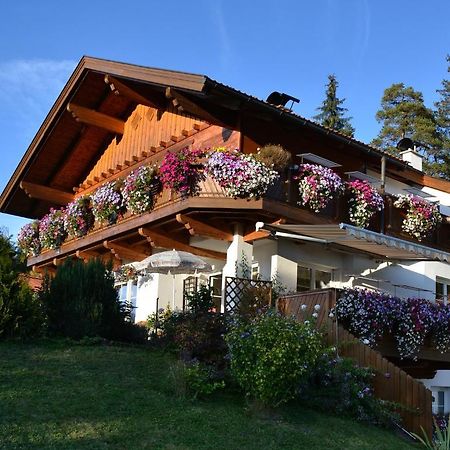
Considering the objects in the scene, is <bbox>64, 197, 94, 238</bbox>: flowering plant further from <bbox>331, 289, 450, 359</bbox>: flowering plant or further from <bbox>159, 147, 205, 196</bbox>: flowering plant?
<bbox>331, 289, 450, 359</bbox>: flowering plant

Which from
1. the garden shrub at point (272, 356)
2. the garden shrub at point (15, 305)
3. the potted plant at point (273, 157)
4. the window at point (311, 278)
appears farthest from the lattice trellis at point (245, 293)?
the garden shrub at point (15, 305)

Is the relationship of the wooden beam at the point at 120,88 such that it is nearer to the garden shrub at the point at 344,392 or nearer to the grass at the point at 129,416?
the grass at the point at 129,416

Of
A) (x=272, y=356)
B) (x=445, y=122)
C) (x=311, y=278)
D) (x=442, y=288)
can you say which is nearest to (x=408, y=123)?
(x=445, y=122)

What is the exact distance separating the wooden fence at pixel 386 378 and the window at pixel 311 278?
440 centimetres

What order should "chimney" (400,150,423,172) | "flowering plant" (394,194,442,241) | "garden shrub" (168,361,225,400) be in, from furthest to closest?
"chimney" (400,150,423,172) → "flowering plant" (394,194,442,241) → "garden shrub" (168,361,225,400)

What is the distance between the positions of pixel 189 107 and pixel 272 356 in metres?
7.73

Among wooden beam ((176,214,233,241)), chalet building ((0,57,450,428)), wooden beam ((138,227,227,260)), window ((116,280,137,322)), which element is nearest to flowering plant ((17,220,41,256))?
chalet building ((0,57,450,428))

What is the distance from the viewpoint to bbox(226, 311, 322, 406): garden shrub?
10320 mm

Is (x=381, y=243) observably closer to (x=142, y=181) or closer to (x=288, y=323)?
(x=288, y=323)

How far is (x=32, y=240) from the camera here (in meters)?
24.3

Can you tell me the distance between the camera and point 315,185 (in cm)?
1585

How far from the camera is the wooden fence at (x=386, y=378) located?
12.0m

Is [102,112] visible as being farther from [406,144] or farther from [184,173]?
[406,144]

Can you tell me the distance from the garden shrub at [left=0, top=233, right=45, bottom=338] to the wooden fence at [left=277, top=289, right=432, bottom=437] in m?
5.89
